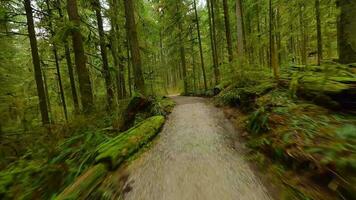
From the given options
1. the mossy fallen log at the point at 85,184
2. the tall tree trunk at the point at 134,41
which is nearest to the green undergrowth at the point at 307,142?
the mossy fallen log at the point at 85,184

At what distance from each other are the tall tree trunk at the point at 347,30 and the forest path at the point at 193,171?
3.50 m

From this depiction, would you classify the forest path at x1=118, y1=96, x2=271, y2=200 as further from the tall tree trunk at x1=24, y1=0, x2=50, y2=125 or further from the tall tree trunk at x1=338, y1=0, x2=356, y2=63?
the tall tree trunk at x1=24, y1=0, x2=50, y2=125

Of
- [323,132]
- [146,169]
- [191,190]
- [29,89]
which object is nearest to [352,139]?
[323,132]

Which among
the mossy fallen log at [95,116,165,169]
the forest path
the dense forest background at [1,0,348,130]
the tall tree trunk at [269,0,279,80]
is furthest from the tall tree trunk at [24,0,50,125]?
A: the tall tree trunk at [269,0,279,80]

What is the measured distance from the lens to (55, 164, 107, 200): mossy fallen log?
117 inches

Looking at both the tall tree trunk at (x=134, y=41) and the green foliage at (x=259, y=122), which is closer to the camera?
the green foliage at (x=259, y=122)

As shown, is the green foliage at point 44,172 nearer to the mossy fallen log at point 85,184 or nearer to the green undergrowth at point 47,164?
the green undergrowth at point 47,164

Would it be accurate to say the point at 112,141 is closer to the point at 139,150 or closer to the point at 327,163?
the point at 139,150

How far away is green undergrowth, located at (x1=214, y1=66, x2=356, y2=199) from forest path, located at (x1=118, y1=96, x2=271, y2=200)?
1.80ft

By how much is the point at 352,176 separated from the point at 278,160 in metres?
1.23

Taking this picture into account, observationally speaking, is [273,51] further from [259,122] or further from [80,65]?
[80,65]

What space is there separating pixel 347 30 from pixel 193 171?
5187 millimetres

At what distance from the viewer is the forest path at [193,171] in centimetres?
309

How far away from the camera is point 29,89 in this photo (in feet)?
51.0
